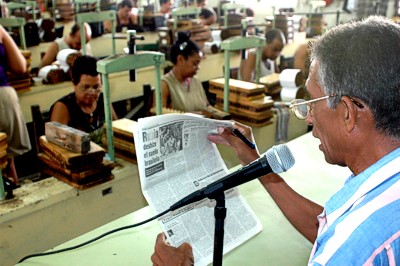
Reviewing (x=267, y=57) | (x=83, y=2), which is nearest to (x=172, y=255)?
(x=267, y=57)

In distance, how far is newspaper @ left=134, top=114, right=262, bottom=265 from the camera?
1.13m

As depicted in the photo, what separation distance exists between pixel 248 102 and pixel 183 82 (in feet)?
2.28

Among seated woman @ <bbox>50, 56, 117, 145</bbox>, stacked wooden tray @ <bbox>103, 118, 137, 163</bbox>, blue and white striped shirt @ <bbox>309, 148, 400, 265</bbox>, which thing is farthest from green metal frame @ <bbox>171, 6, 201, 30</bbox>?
blue and white striped shirt @ <bbox>309, 148, 400, 265</bbox>

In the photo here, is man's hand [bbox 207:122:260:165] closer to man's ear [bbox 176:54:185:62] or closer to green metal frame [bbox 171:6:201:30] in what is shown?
man's ear [bbox 176:54:185:62]

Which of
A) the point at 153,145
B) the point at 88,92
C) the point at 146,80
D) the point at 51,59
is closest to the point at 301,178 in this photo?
the point at 153,145

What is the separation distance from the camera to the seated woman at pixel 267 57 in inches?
155

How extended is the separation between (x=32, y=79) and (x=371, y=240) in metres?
3.40

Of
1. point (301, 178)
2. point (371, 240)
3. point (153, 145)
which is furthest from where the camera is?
point (301, 178)

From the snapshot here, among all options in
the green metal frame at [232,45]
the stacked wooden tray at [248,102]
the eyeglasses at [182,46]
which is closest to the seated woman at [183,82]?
the eyeglasses at [182,46]

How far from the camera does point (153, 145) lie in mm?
1131

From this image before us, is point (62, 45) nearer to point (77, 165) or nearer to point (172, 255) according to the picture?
point (77, 165)

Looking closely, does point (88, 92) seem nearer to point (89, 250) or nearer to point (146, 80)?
point (89, 250)

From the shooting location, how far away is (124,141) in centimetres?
207

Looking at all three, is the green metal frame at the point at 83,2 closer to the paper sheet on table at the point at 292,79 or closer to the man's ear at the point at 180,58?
the man's ear at the point at 180,58
